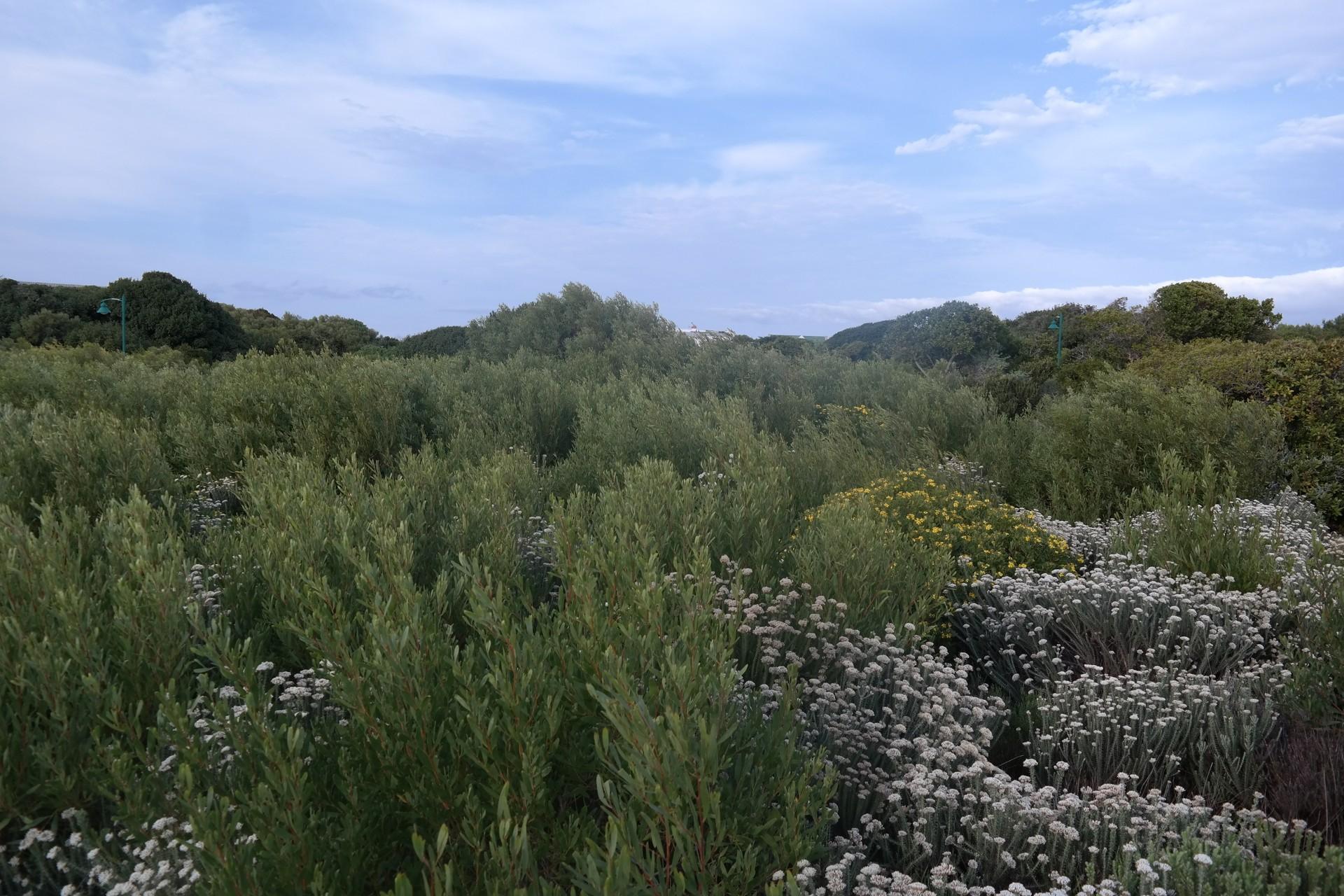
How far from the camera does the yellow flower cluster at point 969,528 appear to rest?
591cm

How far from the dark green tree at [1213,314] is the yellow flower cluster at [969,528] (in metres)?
27.5

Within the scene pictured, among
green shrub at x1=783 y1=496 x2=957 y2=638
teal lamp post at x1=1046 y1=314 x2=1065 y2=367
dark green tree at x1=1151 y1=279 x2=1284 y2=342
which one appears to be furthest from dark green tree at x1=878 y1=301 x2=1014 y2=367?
green shrub at x1=783 y1=496 x2=957 y2=638

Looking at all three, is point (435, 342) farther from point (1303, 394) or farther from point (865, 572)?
point (865, 572)

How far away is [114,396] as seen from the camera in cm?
1166

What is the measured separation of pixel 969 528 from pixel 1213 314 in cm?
2938

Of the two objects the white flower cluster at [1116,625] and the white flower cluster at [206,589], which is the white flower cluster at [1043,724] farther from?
the white flower cluster at [206,589]

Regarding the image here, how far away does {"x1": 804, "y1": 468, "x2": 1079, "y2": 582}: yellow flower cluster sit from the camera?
5.91 meters

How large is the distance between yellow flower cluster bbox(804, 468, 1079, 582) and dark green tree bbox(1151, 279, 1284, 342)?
2751 centimetres

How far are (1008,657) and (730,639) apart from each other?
3.37 meters

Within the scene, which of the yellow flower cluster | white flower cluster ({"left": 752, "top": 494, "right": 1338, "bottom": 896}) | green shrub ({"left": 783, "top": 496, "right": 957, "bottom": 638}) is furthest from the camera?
the yellow flower cluster

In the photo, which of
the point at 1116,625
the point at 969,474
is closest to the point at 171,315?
the point at 969,474

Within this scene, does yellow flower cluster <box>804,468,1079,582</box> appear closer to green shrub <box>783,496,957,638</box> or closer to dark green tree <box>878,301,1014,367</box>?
green shrub <box>783,496,957,638</box>

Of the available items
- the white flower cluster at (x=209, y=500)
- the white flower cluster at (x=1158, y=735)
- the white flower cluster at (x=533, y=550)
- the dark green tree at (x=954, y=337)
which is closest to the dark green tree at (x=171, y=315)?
the dark green tree at (x=954, y=337)

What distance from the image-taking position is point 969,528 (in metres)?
6.23
